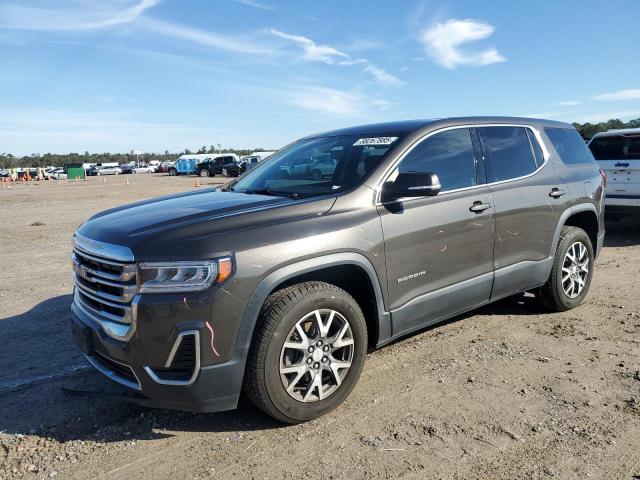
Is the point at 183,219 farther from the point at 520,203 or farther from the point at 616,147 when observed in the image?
the point at 616,147

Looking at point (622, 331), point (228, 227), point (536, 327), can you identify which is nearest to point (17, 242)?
point (228, 227)

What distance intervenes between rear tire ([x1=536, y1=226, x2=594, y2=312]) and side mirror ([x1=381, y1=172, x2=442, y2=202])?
2.19 metres

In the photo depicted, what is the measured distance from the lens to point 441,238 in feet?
12.5

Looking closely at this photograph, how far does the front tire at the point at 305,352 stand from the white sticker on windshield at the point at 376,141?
1296 millimetres

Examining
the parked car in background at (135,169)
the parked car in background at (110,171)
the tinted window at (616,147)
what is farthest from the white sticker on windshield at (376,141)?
the parked car in background at (110,171)

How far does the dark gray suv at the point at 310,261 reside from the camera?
9.21 ft

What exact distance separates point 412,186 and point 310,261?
895 mm

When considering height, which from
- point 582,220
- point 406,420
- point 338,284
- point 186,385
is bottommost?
point 406,420

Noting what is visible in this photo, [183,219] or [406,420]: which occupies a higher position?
[183,219]

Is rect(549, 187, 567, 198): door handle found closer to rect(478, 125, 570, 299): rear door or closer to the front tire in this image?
rect(478, 125, 570, 299): rear door

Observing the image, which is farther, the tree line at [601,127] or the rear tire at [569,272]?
the tree line at [601,127]

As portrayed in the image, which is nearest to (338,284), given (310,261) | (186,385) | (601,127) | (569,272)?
(310,261)

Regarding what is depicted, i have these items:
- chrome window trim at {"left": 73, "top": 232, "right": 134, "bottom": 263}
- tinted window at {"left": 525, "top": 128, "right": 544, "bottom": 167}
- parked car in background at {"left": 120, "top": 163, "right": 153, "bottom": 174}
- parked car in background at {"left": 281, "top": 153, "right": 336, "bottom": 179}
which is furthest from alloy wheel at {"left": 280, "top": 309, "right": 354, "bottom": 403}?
parked car in background at {"left": 120, "top": 163, "right": 153, "bottom": 174}

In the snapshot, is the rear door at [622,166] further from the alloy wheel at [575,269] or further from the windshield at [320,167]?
the windshield at [320,167]
